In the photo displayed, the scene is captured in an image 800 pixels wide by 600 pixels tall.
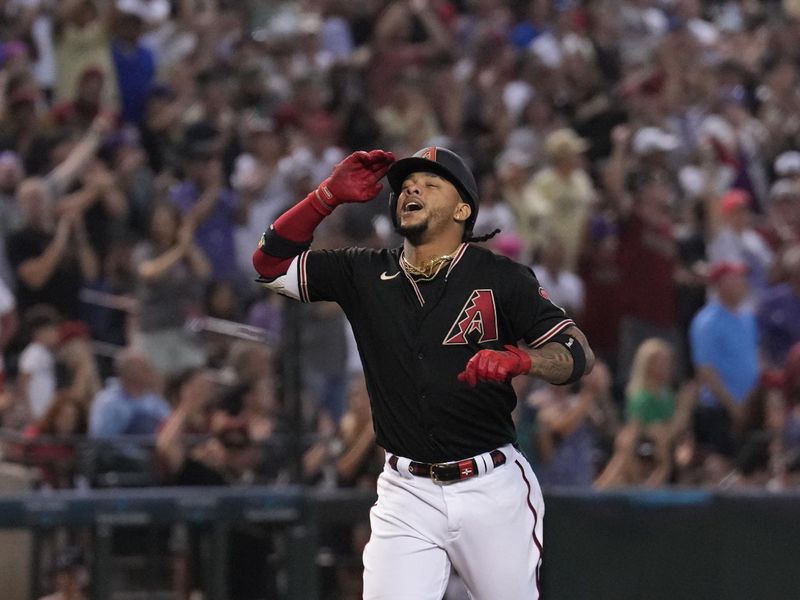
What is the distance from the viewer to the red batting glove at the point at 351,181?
505 cm

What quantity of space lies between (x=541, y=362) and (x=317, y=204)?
93 centimetres

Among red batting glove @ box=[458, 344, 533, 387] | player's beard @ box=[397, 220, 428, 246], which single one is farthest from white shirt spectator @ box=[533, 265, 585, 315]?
red batting glove @ box=[458, 344, 533, 387]

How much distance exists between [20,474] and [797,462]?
4.05 meters

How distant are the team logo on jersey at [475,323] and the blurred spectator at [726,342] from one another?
470 centimetres

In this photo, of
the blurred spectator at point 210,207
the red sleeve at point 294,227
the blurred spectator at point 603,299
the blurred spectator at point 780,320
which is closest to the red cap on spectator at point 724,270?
the blurred spectator at point 780,320

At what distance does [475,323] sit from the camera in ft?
16.0

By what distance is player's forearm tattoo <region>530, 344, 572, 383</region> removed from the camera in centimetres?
459

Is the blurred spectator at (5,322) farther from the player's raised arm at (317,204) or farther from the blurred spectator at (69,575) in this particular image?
the player's raised arm at (317,204)

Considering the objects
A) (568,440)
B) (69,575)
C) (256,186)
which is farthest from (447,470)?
(256,186)

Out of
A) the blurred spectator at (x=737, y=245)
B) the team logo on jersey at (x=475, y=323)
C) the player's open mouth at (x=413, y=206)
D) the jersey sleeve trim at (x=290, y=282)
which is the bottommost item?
the team logo on jersey at (x=475, y=323)

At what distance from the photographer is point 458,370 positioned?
487cm

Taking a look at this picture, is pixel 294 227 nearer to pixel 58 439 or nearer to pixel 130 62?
pixel 58 439

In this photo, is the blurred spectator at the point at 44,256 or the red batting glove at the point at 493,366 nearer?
the red batting glove at the point at 493,366

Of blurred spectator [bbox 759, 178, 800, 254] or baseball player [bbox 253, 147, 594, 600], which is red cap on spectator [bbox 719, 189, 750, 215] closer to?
blurred spectator [bbox 759, 178, 800, 254]
